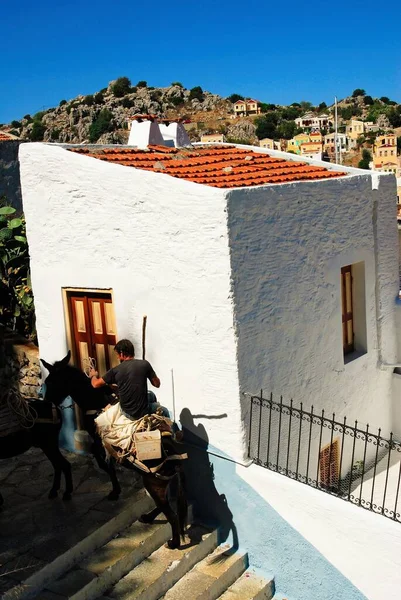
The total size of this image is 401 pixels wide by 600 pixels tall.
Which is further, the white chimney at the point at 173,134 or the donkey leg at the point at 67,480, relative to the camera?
the white chimney at the point at 173,134

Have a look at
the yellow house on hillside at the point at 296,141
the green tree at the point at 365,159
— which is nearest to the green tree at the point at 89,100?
the yellow house on hillside at the point at 296,141

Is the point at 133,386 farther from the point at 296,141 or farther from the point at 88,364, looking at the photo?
the point at 296,141

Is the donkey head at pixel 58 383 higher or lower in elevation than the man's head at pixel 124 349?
lower

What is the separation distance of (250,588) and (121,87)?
364 feet

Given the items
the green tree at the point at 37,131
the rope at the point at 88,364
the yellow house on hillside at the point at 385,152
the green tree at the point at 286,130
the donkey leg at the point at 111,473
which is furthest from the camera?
the green tree at the point at 286,130

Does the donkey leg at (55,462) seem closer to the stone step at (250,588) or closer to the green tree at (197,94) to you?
the stone step at (250,588)

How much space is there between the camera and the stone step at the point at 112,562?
5473 millimetres

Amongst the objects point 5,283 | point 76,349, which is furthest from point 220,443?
point 5,283

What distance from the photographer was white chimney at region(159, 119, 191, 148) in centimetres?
1002

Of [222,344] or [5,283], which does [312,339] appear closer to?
[222,344]

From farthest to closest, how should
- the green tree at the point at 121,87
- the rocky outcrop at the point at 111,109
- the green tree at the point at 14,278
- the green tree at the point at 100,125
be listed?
the green tree at the point at 121,87, the rocky outcrop at the point at 111,109, the green tree at the point at 100,125, the green tree at the point at 14,278

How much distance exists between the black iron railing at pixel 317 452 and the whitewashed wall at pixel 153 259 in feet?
1.28

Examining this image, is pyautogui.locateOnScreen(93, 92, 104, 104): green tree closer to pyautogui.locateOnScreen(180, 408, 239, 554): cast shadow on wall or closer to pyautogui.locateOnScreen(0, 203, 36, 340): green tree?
pyautogui.locateOnScreen(0, 203, 36, 340): green tree

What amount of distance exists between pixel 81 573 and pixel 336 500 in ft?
8.11
